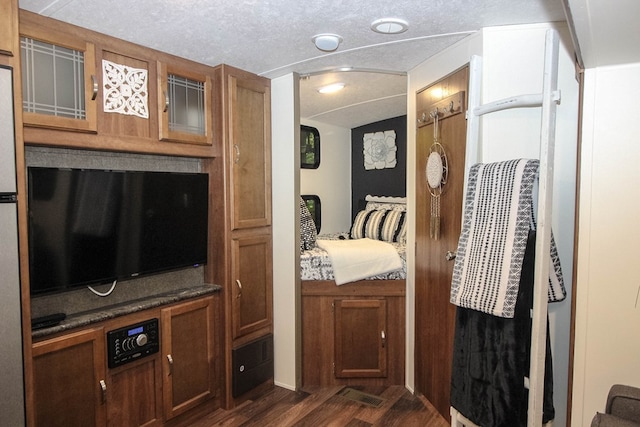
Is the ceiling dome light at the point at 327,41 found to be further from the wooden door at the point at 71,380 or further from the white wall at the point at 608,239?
the wooden door at the point at 71,380

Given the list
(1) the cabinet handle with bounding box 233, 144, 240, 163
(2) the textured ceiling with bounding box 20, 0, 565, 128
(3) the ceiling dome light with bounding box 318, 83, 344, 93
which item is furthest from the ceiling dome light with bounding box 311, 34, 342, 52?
(3) the ceiling dome light with bounding box 318, 83, 344, 93

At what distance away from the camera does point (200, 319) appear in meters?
2.55

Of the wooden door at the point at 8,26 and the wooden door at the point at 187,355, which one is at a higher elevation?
the wooden door at the point at 8,26

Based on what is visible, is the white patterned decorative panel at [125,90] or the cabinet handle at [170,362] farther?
the cabinet handle at [170,362]

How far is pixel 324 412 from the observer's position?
2.65 metres

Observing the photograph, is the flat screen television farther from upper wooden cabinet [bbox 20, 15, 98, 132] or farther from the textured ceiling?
the textured ceiling

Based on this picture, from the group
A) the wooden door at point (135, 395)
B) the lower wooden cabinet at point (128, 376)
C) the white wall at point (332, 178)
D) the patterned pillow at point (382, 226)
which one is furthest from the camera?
the white wall at point (332, 178)

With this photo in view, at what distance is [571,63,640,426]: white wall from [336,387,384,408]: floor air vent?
1.35m

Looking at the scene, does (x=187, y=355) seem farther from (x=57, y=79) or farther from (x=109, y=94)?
(x=57, y=79)

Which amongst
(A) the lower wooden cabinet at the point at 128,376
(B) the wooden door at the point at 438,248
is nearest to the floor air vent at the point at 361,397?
(B) the wooden door at the point at 438,248

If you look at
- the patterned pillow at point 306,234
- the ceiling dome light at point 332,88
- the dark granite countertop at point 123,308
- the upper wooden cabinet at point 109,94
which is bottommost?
the dark granite countertop at point 123,308

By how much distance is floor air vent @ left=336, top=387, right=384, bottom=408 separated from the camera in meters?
2.77

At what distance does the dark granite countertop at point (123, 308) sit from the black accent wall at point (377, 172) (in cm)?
252

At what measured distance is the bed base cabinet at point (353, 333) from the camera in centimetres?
296
